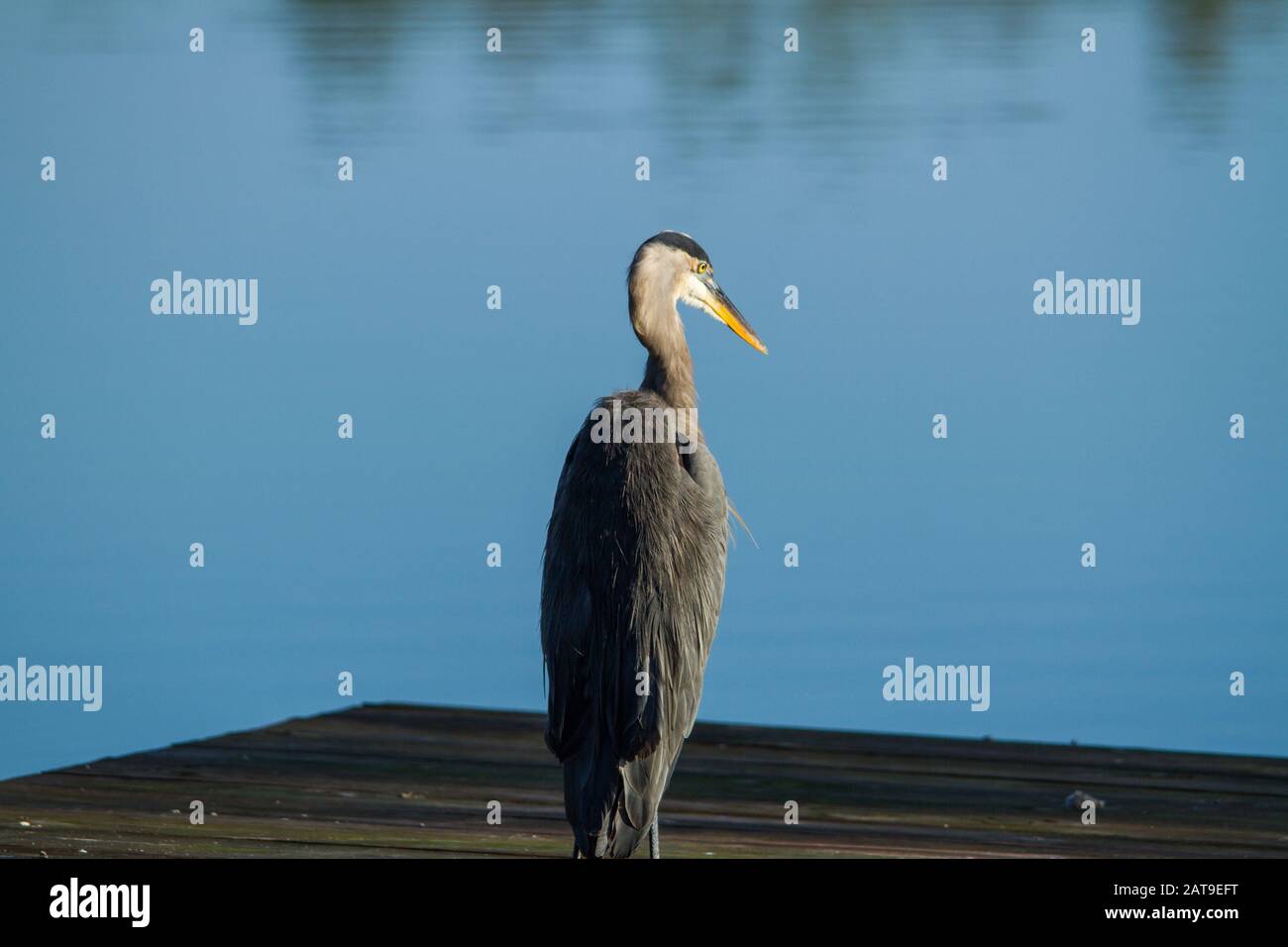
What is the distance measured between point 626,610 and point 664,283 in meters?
1.28

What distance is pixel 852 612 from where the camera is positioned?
7910 mm

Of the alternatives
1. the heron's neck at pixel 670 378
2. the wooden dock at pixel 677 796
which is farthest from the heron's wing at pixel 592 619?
the heron's neck at pixel 670 378

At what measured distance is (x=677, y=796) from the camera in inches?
210

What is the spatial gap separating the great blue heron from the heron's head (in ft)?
1.47

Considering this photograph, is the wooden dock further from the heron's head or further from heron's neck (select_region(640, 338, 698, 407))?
the heron's head

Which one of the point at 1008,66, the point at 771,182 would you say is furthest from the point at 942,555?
the point at 1008,66

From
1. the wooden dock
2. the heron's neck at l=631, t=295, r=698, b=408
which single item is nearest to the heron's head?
the heron's neck at l=631, t=295, r=698, b=408

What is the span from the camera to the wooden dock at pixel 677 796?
4.70 meters

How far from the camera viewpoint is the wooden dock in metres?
4.70

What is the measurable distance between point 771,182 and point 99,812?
405 inches

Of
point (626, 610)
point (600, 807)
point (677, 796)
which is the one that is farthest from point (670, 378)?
point (600, 807)

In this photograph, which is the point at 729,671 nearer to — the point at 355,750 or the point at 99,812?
the point at 355,750

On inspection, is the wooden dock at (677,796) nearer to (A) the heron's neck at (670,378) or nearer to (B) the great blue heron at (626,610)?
(B) the great blue heron at (626,610)

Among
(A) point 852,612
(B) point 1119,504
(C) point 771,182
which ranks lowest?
(A) point 852,612
